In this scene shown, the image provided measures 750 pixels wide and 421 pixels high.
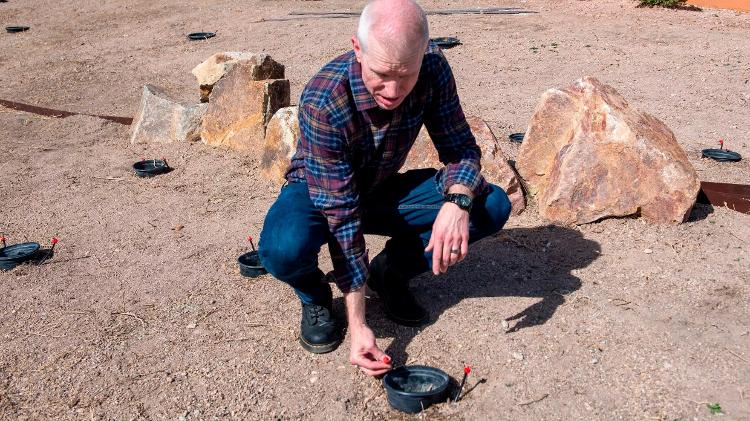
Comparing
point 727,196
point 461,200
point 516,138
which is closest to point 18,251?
point 461,200

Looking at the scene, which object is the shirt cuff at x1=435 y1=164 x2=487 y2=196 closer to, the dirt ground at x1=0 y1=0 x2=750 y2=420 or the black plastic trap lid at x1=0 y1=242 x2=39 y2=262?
the dirt ground at x1=0 y1=0 x2=750 y2=420

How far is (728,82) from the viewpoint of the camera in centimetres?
759

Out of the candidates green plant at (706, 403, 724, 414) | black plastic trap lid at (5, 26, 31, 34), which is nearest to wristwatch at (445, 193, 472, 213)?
green plant at (706, 403, 724, 414)

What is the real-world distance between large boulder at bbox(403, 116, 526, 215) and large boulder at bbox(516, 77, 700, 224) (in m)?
0.17

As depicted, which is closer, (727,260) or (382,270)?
(382,270)

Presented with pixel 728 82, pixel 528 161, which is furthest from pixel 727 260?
pixel 728 82

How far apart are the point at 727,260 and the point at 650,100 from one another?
3578 mm

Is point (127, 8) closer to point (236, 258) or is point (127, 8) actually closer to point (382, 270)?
point (236, 258)

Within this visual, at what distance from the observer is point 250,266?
391cm

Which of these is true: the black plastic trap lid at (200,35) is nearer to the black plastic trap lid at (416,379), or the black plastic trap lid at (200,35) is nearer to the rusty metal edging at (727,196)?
the rusty metal edging at (727,196)

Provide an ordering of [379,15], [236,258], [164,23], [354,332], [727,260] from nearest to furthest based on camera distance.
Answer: [379,15]
[354,332]
[727,260]
[236,258]
[164,23]

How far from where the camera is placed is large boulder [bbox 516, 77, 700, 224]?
4.25 metres

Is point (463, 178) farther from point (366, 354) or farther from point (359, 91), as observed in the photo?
point (366, 354)

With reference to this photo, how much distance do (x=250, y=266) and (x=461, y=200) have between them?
4.51ft
